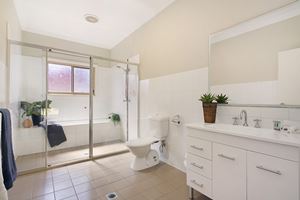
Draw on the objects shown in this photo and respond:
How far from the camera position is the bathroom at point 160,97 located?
1.27m

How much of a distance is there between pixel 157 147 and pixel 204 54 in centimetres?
170

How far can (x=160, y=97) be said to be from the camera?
103 inches

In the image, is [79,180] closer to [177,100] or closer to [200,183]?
[200,183]

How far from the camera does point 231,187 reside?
1228 millimetres

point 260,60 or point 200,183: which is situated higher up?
point 260,60

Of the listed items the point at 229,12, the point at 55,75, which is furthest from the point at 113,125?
the point at 229,12

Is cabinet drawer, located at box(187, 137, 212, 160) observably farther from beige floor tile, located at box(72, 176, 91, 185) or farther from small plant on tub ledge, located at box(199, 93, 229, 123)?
beige floor tile, located at box(72, 176, 91, 185)

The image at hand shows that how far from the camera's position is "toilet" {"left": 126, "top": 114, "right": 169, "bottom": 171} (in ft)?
A: 7.33

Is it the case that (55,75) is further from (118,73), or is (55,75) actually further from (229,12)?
(229,12)

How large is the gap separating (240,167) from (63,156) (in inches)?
112

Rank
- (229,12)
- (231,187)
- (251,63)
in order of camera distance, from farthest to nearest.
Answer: (229,12) → (251,63) → (231,187)

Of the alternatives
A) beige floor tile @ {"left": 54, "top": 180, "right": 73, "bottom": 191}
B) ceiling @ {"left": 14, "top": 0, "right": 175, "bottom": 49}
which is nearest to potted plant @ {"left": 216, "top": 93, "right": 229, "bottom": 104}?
ceiling @ {"left": 14, "top": 0, "right": 175, "bottom": 49}

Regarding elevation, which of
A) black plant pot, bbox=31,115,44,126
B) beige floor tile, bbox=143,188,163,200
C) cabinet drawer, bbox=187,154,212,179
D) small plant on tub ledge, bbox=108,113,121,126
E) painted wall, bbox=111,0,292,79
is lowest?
beige floor tile, bbox=143,188,163,200

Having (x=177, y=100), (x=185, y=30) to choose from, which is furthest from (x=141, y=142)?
(x=185, y=30)
